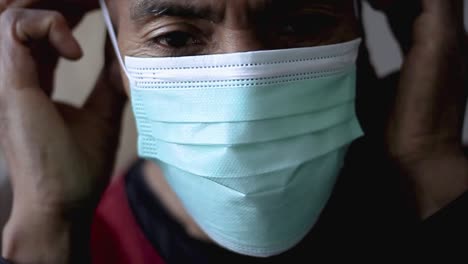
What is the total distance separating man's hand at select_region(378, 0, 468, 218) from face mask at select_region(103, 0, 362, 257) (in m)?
0.15

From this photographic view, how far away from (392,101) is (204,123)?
1.71ft

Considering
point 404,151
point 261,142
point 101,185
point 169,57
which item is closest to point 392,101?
point 404,151

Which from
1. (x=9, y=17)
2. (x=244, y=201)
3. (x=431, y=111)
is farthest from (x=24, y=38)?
(x=431, y=111)

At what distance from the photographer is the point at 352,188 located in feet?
4.62

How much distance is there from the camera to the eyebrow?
3.60 ft

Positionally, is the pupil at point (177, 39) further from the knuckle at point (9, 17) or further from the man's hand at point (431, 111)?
the man's hand at point (431, 111)

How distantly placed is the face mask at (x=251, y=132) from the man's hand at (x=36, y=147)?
221mm

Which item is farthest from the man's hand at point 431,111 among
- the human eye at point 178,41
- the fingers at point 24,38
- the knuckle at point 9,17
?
the knuckle at point 9,17

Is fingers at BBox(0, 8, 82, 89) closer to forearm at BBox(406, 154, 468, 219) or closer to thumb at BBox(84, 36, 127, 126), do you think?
thumb at BBox(84, 36, 127, 126)

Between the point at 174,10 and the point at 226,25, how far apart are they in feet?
0.34

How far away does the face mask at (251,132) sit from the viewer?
3.53 ft

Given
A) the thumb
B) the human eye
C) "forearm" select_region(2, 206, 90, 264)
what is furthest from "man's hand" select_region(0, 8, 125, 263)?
the human eye

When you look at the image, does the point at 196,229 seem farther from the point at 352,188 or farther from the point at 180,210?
the point at 352,188

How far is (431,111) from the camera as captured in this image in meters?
1.29
